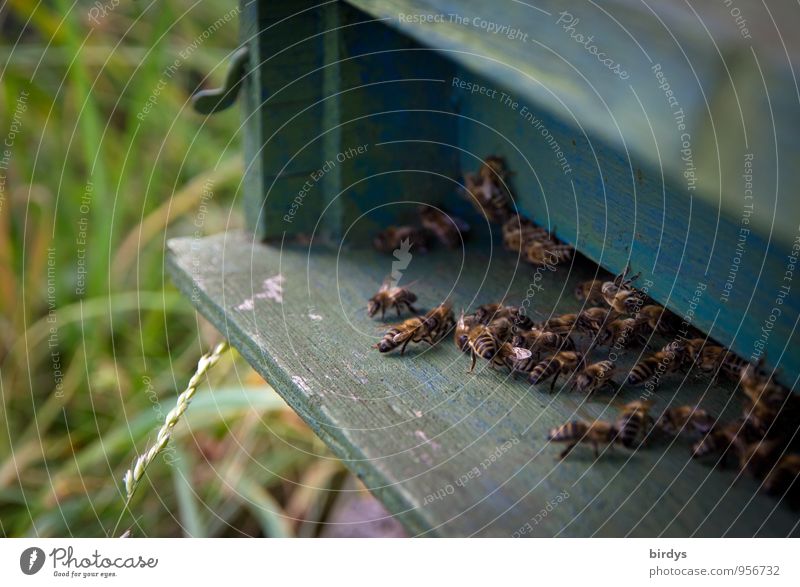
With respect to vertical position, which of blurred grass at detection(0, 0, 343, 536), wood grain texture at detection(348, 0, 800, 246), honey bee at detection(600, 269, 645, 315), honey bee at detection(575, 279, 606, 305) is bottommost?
blurred grass at detection(0, 0, 343, 536)

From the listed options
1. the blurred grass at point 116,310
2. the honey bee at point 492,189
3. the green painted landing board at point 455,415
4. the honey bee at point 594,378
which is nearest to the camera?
the green painted landing board at point 455,415

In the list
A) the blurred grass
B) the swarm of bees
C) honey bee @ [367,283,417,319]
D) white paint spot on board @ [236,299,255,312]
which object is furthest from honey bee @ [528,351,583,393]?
the blurred grass

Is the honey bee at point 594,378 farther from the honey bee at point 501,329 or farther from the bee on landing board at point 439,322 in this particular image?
the bee on landing board at point 439,322

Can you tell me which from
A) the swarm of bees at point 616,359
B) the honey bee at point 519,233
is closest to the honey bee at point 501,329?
the swarm of bees at point 616,359

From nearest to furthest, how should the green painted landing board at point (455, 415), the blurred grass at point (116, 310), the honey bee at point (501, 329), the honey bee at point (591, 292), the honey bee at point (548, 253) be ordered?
the green painted landing board at point (455, 415) < the honey bee at point (501, 329) < the honey bee at point (591, 292) < the honey bee at point (548, 253) < the blurred grass at point (116, 310)

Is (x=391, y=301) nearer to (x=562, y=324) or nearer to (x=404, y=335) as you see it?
(x=404, y=335)

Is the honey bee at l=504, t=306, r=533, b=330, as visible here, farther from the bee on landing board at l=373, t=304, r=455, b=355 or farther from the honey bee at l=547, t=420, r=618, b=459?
the honey bee at l=547, t=420, r=618, b=459
